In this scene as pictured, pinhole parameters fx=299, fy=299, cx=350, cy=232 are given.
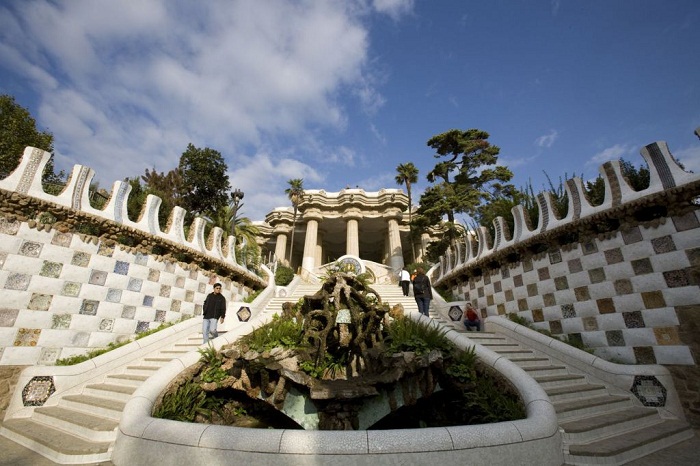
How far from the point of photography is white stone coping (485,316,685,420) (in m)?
6.26

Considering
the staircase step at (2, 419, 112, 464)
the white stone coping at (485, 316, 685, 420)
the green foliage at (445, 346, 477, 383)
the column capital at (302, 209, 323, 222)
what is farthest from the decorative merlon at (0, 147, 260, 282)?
the column capital at (302, 209, 323, 222)

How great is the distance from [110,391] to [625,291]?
1207cm

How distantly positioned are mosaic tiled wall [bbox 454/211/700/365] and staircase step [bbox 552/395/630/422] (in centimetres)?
127

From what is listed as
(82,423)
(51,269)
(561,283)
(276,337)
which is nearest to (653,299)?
(561,283)

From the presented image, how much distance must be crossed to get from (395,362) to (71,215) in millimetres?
8981

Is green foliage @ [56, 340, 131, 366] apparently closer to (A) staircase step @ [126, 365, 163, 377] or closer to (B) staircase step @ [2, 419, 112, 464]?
(A) staircase step @ [126, 365, 163, 377]

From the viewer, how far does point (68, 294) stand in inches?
297

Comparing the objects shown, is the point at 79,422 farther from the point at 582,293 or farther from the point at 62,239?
the point at 582,293

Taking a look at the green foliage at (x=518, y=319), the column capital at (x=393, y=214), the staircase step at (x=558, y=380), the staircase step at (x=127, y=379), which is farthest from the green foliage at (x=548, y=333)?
the column capital at (x=393, y=214)

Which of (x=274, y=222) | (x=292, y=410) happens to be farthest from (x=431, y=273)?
(x=274, y=222)

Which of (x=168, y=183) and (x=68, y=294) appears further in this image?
(x=168, y=183)

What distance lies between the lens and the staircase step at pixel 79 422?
490 centimetres

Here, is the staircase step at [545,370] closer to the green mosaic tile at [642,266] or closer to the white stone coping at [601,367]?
the white stone coping at [601,367]

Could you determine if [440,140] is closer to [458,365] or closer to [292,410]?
[458,365]
